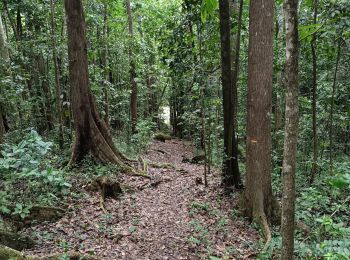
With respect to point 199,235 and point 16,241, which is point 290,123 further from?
point 16,241

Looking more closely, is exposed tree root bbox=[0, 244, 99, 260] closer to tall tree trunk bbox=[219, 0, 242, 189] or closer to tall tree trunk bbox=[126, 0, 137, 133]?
tall tree trunk bbox=[219, 0, 242, 189]

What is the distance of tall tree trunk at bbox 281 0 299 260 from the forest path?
1769mm

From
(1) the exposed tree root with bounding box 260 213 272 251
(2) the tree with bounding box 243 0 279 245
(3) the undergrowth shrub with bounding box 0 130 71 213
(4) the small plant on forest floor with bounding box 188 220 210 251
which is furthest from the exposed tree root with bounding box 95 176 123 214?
Answer: (1) the exposed tree root with bounding box 260 213 272 251

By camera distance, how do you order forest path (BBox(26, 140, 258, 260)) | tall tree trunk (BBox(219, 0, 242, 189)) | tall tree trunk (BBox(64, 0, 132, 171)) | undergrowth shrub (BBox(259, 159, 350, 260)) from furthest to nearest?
tall tree trunk (BBox(64, 0, 132, 171)), tall tree trunk (BBox(219, 0, 242, 189)), forest path (BBox(26, 140, 258, 260)), undergrowth shrub (BBox(259, 159, 350, 260))

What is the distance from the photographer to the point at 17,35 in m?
13.7

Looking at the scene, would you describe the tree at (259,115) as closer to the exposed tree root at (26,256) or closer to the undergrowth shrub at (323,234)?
the undergrowth shrub at (323,234)

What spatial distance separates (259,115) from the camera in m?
6.89

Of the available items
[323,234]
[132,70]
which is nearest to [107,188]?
[323,234]

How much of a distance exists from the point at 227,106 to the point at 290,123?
186 inches

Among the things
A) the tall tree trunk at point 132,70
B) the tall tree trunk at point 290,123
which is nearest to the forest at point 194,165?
the tall tree trunk at point 290,123

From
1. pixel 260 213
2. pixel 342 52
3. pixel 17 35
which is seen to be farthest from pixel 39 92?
pixel 342 52

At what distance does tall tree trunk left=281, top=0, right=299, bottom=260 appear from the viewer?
11.5 feet

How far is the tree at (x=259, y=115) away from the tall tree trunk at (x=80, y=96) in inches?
170

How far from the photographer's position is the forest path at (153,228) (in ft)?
16.5
